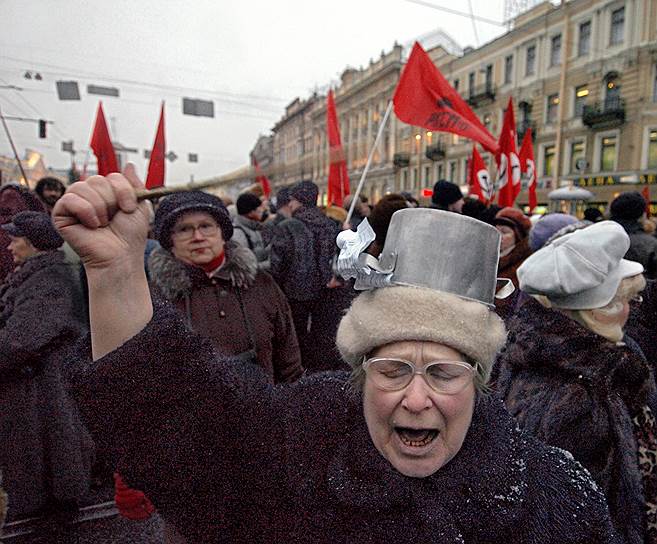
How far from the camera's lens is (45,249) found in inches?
120

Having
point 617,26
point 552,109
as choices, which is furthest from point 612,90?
point 552,109

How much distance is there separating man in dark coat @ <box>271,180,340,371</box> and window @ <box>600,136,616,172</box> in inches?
984

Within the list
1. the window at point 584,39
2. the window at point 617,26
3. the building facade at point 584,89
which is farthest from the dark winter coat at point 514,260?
the window at point 584,39

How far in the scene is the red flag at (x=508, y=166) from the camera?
23.6 feet

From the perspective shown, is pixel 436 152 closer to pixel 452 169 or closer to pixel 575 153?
pixel 452 169

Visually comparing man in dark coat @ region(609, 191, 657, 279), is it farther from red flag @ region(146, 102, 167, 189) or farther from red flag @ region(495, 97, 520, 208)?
red flag @ region(146, 102, 167, 189)

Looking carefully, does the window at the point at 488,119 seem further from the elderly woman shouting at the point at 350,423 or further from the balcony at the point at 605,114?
the elderly woman shouting at the point at 350,423

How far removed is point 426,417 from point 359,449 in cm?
20

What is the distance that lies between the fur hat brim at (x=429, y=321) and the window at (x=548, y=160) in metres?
29.6

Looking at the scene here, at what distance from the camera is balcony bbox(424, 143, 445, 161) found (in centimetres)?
3491

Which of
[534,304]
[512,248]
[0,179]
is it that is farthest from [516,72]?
[534,304]

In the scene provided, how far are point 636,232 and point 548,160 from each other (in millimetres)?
25787

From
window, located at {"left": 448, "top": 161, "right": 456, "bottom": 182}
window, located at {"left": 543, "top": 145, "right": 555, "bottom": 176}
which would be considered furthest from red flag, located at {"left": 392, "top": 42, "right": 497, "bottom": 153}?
window, located at {"left": 448, "top": 161, "right": 456, "bottom": 182}

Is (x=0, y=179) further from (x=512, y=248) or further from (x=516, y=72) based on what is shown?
(x=516, y=72)
